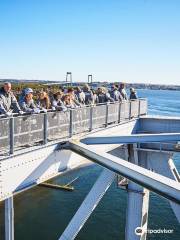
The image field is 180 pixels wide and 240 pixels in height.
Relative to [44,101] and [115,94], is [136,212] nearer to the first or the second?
[115,94]

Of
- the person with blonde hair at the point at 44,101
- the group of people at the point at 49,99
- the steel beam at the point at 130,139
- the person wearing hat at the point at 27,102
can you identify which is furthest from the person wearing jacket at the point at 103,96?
the person wearing hat at the point at 27,102

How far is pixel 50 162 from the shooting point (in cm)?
1088

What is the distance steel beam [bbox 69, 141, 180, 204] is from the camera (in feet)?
24.2

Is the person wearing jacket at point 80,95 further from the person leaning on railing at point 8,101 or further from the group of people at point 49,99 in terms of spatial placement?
the person leaning on railing at point 8,101

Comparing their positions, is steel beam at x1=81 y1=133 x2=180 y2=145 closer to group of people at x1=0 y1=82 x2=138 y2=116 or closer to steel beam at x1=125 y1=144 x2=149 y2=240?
group of people at x1=0 y1=82 x2=138 y2=116

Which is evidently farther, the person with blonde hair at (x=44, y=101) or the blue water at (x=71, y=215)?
the blue water at (x=71, y=215)

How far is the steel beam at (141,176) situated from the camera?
7.38m

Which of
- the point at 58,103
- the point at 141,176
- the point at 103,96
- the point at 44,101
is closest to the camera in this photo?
the point at 141,176

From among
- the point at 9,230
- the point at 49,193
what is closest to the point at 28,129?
the point at 9,230

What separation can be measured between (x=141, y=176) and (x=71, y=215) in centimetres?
A: 1693

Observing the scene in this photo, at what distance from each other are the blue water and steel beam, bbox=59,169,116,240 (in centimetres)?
860

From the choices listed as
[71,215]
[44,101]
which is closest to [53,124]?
[44,101]

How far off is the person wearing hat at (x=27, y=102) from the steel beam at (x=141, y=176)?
1.79 meters

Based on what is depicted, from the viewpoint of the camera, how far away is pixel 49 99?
1188 cm
